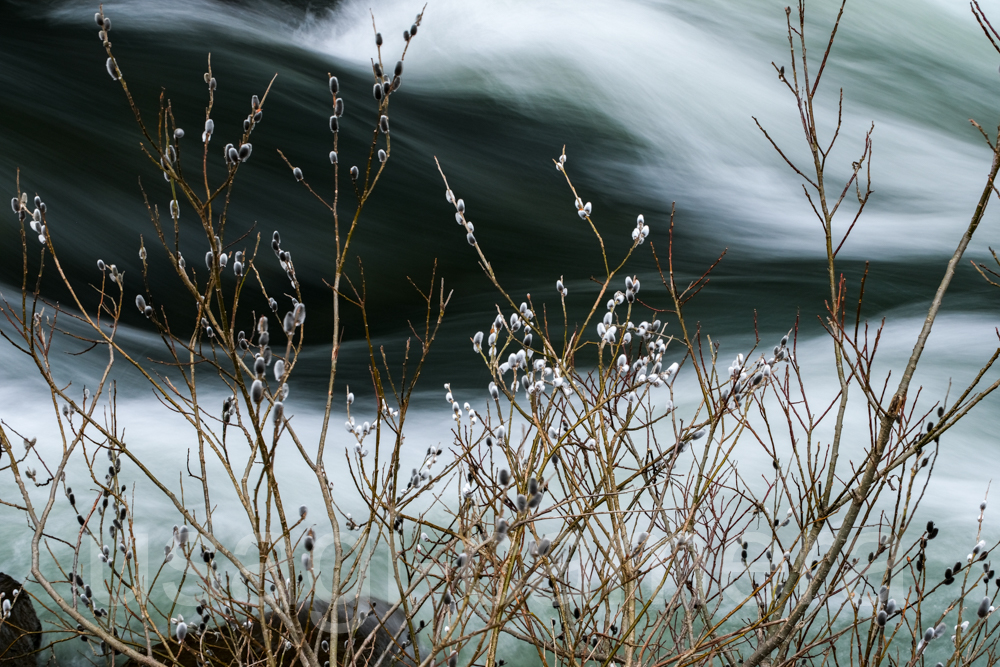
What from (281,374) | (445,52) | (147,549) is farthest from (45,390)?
(445,52)

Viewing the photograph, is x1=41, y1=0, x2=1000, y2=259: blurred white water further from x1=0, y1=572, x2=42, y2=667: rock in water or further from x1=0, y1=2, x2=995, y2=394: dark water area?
x1=0, y1=572, x2=42, y2=667: rock in water

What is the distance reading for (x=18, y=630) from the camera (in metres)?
3.46

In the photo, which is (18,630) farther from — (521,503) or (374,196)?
(374,196)

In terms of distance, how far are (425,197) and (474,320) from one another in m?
1.92

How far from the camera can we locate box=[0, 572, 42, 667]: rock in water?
3.52m

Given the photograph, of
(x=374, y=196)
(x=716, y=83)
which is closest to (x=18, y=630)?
(x=374, y=196)

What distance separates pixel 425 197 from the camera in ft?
29.5

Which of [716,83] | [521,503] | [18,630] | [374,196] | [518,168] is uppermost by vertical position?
[716,83]

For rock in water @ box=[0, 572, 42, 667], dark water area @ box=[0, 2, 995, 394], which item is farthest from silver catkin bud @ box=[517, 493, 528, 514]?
dark water area @ box=[0, 2, 995, 394]

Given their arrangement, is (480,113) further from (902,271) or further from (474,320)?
(902,271)

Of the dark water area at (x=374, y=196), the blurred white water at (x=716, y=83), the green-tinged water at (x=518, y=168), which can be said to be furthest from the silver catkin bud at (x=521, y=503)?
the blurred white water at (x=716, y=83)

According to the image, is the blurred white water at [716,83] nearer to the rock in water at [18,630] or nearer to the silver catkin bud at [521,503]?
the rock in water at [18,630]

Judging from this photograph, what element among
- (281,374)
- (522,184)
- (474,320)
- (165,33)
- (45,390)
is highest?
(165,33)

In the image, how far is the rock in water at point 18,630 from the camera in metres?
3.52
